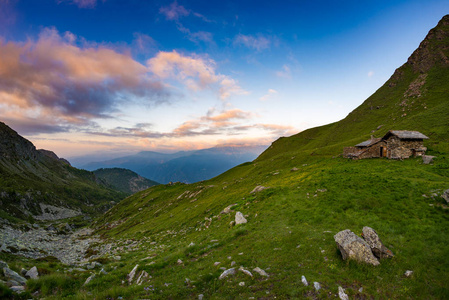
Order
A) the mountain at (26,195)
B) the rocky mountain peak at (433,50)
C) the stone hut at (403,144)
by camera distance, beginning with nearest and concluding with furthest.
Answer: the stone hut at (403,144), the mountain at (26,195), the rocky mountain peak at (433,50)

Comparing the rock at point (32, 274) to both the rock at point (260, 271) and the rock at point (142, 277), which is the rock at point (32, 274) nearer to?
the rock at point (142, 277)

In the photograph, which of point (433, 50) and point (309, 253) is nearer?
point (309, 253)

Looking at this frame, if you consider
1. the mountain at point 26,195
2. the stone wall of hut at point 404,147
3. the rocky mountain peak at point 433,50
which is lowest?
the mountain at point 26,195

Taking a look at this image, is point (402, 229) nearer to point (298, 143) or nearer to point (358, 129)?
point (358, 129)

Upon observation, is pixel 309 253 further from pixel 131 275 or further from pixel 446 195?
pixel 446 195

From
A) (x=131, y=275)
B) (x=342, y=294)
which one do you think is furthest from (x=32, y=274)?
(x=342, y=294)

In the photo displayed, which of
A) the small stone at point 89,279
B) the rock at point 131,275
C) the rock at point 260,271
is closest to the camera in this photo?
the rock at point 260,271

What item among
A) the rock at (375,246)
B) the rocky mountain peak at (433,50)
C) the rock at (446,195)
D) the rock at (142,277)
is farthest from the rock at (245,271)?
the rocky mountain peak at (433,50)

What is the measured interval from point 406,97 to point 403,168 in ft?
411

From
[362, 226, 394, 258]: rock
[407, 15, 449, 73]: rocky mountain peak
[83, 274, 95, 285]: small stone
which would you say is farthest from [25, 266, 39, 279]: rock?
[407, 15, 449, 73]: rocky mountain peak

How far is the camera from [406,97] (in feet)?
370

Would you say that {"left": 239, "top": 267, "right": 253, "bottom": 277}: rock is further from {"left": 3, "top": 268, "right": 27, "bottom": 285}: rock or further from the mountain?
the mountain

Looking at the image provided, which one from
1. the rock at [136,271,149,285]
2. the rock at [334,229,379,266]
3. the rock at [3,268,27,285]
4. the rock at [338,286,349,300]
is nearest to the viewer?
the rock at [338,286,349,300]

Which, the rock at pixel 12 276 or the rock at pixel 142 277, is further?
the rock at pixel 142 277
